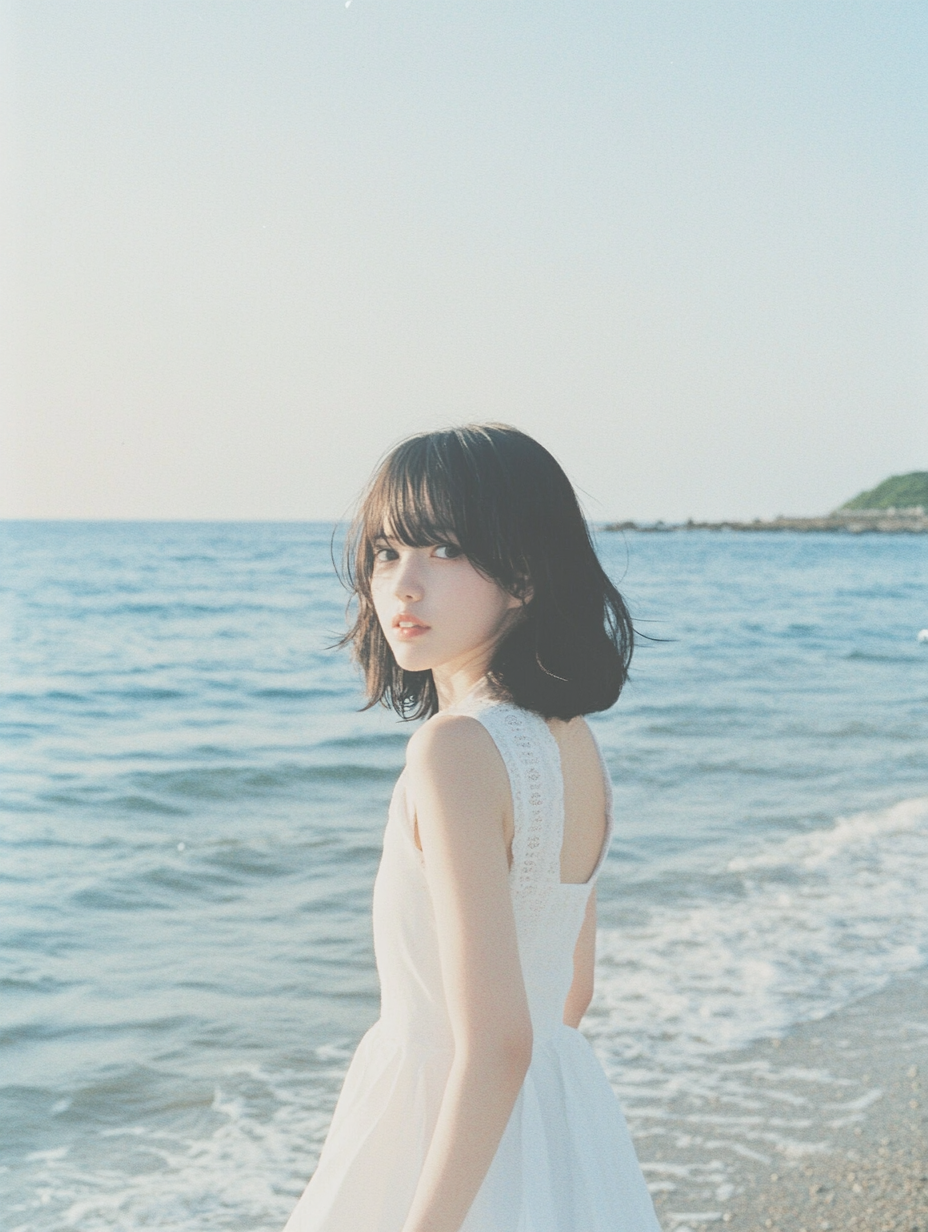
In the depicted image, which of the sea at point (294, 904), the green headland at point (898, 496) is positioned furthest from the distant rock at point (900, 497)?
the sea at point (294, 904)

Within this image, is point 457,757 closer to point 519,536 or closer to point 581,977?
point 519,536

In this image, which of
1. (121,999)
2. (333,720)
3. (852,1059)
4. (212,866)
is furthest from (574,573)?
(333,720)

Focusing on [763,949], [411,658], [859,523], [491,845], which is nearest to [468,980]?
[491,845]

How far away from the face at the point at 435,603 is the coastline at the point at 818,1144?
2.65 metres

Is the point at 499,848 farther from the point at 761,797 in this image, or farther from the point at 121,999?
the point at 761,797

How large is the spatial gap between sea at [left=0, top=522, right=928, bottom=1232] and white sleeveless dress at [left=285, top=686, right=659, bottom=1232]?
37 cm

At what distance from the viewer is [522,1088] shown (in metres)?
1.50

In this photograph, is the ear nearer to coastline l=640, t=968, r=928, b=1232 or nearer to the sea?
the sea

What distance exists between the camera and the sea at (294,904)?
13.8ft

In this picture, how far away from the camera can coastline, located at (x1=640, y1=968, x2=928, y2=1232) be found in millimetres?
3502

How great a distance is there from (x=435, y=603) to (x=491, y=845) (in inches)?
12.5

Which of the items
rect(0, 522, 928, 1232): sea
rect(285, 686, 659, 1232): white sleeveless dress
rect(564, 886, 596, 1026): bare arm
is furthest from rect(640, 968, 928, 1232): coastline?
rect(285, 686, 659, 1232): white sleeveless dress

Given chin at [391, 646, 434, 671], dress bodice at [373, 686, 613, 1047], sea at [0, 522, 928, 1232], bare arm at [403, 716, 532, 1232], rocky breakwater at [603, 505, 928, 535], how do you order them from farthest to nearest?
rocky breakwater at [603, 505, 928, 535] < sea at [0, 522, 928, 1232] < chin at [391, 646, 434, 671] < dress bodice at [373, 686, 613, 1047] < bare arm at [403, 716, 532, 1232]

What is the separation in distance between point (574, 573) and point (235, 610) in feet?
80.8
